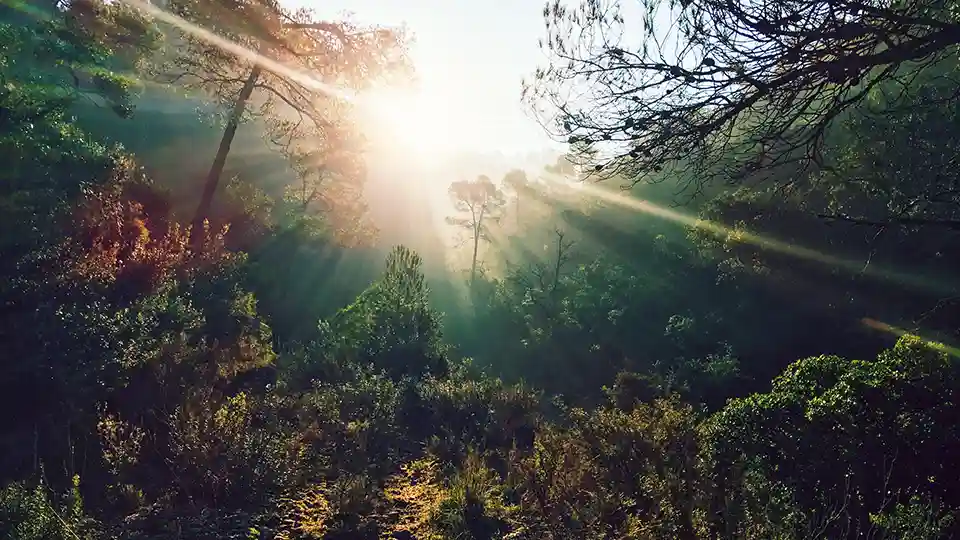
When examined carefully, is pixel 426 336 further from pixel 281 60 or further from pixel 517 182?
pixel 517 182

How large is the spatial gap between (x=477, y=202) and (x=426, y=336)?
130ft

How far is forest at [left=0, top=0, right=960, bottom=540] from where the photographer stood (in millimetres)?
4082

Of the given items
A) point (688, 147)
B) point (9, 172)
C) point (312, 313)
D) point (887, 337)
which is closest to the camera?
point (688, 147)

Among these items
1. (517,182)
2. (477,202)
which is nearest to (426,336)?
(477,202)

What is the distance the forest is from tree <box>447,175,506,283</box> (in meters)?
32.4

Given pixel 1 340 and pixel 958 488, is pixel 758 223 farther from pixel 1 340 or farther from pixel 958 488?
pixel 1 340

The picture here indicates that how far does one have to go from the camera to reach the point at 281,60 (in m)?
12.9

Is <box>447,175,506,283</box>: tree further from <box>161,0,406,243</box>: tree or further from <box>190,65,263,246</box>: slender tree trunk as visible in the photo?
<box>190,65,263,246</box>: slender tree trunk

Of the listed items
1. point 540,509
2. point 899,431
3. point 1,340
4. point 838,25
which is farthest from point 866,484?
point 1,340

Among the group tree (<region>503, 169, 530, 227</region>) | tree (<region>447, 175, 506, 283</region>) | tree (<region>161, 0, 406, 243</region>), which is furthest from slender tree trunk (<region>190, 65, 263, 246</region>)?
tree (<region>503, 169, 530, 227</region>)

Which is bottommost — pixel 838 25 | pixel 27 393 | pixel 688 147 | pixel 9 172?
pixel 27 393

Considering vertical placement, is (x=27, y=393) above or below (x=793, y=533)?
above

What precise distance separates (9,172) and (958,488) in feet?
45.4

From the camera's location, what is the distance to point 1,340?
5.55 m
